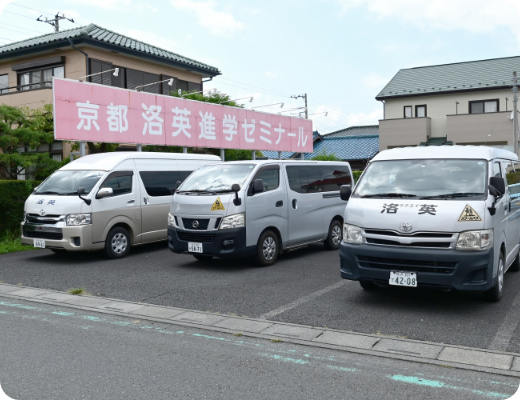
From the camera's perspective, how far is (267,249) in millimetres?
9445

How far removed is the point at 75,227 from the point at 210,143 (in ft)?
25.7

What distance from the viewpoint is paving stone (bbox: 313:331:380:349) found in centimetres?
501

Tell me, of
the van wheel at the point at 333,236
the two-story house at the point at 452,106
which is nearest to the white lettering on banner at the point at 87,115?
the van wheel at the point at 333,236

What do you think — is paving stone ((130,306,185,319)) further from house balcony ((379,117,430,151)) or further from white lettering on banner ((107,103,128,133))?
house balcony ((379,117,430,151))

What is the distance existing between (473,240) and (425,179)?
112cm

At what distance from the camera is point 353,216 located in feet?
21.1

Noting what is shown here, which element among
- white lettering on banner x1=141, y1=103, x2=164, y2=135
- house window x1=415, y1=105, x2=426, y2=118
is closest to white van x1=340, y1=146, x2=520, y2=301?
white lettering on banner x1=141, y1=103, x2=164, y2=135

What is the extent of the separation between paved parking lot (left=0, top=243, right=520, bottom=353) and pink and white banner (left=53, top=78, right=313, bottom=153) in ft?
13.2

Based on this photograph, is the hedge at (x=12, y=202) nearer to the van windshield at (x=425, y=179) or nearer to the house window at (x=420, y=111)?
the van windshield at (x=425, y=179)

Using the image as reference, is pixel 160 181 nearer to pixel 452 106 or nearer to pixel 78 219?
pixel 78 219

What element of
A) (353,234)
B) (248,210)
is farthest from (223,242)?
(353,234)

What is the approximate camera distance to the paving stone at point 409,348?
4727 millimetres

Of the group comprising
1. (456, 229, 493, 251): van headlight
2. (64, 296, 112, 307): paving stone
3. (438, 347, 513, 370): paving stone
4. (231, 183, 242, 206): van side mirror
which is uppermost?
(231, 183, 242, 206): van side mirror

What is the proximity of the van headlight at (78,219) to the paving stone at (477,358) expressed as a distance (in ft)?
23.9
